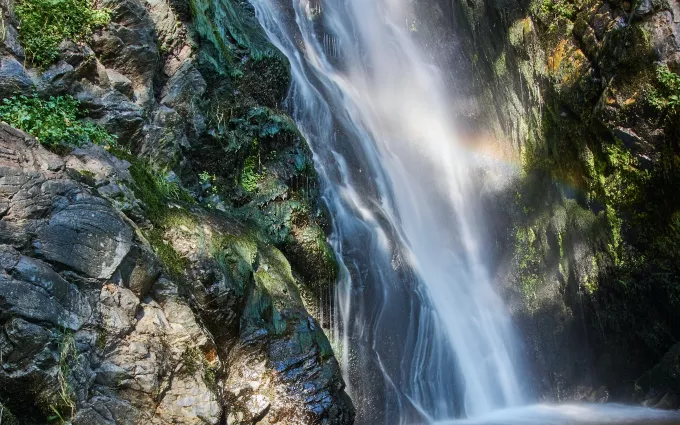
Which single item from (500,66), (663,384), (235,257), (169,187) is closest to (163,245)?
(235,257)

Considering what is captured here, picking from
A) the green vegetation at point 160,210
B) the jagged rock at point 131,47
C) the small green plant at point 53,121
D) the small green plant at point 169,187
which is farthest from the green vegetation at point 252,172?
the small green plant at point 53,121

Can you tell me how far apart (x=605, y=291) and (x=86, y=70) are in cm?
960

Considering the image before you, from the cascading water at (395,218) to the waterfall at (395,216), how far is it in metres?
0.03

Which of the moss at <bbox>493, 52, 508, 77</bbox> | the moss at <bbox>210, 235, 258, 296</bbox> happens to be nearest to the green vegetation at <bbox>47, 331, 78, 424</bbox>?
the moss at <bbox>210, 235, 258, 296</bbox>

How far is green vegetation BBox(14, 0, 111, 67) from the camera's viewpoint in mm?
6598

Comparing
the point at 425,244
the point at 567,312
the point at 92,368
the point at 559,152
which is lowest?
the point at 92,368

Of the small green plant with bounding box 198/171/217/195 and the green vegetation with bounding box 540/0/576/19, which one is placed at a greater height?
the green vegetation with bounding box 540/0/576/19

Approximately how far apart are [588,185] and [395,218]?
399 cm

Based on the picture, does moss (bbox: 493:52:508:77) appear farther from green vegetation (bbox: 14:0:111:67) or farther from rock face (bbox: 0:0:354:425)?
green vegetation (bbox: 14:0:111:67)

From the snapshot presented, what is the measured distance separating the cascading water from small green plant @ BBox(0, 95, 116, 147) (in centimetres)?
448

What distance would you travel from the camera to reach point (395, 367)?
345 inches

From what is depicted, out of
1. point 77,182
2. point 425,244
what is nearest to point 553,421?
point 425,244

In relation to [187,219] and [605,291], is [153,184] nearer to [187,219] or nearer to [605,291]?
[187,219]

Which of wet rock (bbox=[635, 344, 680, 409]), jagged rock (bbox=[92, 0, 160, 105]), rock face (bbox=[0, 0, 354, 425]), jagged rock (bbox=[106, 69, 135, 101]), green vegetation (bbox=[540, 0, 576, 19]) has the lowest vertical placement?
wet rock (bbox=[635, 344, 680, 409])
